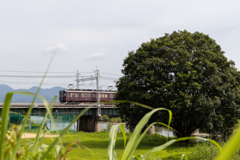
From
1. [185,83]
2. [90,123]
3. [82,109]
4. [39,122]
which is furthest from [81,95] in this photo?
A: [39,122]

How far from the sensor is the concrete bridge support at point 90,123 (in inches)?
1898

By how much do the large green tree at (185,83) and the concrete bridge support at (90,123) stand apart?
27478 millimetres

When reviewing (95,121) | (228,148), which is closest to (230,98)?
(228,148)

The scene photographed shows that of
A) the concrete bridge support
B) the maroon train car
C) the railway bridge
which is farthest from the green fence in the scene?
the concrete bridge support

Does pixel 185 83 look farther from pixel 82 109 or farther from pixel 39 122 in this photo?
pixel 82 109

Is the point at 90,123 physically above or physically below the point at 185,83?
below

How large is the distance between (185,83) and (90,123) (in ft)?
117

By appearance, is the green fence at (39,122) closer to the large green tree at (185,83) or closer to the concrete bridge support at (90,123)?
the large green tree at (185,83)

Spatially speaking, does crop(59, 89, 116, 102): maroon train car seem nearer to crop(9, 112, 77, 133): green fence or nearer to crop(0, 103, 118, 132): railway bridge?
crop(0, 103, 118, 132): railway bridge

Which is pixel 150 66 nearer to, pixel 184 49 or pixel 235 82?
pixel 184 49

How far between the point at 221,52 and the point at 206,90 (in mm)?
4167

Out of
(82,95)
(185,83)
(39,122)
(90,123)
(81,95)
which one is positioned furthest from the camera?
(90,123)

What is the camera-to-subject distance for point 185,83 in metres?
18.3

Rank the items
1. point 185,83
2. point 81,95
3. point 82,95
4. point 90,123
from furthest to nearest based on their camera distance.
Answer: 1. point 90,123
2. point 82,95
3. point 81,95
4. point 185,83
